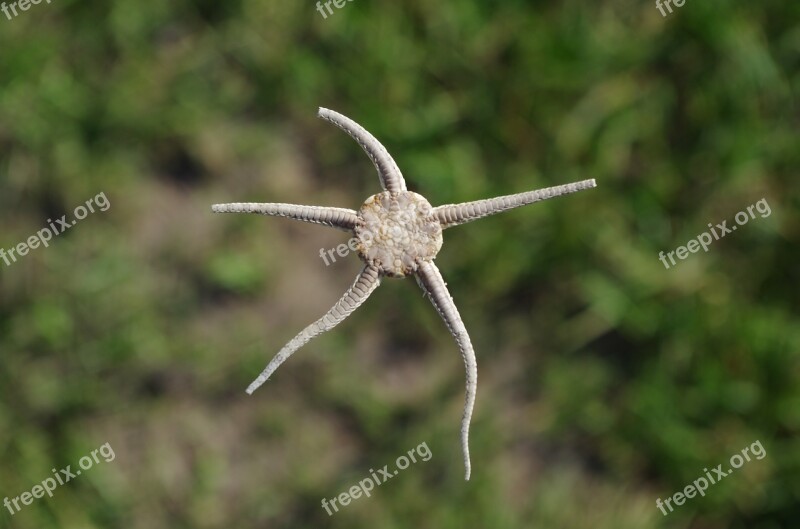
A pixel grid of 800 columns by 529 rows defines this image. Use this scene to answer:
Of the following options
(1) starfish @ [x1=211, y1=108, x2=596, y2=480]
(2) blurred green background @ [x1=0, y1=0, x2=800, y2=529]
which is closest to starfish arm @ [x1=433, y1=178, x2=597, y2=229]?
(1) starfish @ [x1=211, y1=108, x2=596, y2=480]

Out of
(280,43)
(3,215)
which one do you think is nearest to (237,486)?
(3,215)
